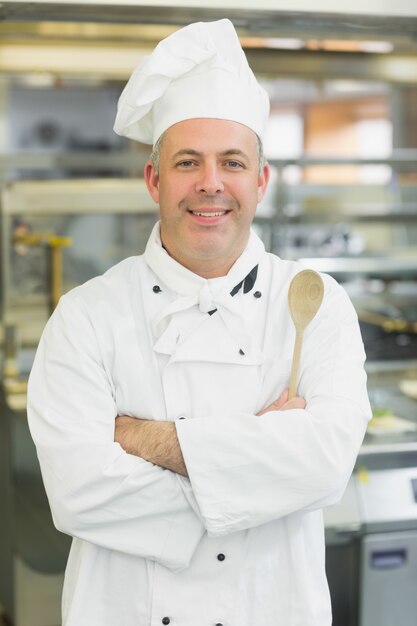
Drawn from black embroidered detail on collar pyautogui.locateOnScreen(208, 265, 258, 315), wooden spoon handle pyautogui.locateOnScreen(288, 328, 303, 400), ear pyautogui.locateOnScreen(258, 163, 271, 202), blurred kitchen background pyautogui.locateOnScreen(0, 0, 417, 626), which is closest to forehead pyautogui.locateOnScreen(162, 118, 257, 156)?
ear pyautogui.locateOnScreen(258, 163, 271, 202)

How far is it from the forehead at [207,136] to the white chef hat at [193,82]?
1cm

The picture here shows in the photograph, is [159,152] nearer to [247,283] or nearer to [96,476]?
[247,283]

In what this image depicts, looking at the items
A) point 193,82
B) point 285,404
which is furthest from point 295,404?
point 193,82

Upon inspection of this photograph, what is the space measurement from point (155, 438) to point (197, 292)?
0.29 m

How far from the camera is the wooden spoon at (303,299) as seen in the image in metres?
1.80

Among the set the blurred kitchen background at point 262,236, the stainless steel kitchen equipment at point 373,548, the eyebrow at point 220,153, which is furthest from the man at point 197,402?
the stainless steel kitchen equipment at point 373,548

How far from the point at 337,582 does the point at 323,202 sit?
2.84 metres

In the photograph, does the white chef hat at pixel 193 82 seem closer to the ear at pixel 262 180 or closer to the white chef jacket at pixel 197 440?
the ear at pixel 262 180

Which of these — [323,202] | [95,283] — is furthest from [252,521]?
[323,202]

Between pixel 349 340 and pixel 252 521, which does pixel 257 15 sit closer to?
pixel 349 340

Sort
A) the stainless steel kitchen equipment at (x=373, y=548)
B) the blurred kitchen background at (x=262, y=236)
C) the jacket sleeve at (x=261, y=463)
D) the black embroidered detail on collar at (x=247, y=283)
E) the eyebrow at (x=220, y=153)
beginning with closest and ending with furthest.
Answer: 1. the jacket sleeve at (x=261, y=463)
2. the eyebrow at (x=220, y=153)
3. the black embroidered detail on collar at (x=247, y=283)
4. the blurred kitchen background at (x=262, y=236)
5. the stainless steel kitchen equipment at (x=373, y=548)

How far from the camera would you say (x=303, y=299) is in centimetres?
183

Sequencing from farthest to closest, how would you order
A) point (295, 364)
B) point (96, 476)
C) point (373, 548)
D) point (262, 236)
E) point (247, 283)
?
point (262, 236)
point (373, 548)
point (247, 283)
point (295, 364)
point (96, 476)

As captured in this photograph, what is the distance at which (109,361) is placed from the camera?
1819 mm
